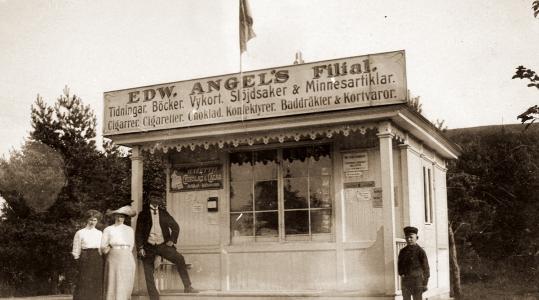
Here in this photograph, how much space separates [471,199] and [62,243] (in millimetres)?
16370

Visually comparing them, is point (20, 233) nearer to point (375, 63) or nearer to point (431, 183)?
point (431, 183)

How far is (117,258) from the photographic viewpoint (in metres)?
10.2

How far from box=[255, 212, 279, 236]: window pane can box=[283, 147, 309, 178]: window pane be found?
0.78 meters

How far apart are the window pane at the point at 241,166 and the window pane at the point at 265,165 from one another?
131mm

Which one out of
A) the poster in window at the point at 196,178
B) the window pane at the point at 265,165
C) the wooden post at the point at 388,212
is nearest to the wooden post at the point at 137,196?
the poster in window at the point at 196,178

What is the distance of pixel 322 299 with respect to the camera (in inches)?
393

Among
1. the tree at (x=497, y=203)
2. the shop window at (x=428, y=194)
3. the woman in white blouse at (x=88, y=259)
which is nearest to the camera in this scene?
the woman in white blouse at (x=88, y=259)

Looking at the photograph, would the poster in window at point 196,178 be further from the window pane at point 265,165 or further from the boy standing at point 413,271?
the boy standing at point 413,271

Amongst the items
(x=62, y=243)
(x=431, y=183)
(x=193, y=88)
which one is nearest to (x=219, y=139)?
(x=193, y=88)

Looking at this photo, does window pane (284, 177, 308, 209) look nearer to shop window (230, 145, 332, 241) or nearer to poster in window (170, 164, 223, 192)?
shop window (230, 145, 332, 241)

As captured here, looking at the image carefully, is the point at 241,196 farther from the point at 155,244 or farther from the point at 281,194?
the point at 155,244

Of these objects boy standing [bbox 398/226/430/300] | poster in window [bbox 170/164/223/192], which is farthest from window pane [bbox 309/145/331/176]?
boy standing [bbox 398/226/430/300]

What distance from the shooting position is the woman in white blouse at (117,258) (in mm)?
10109

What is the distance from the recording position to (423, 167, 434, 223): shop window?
12.5 meters
